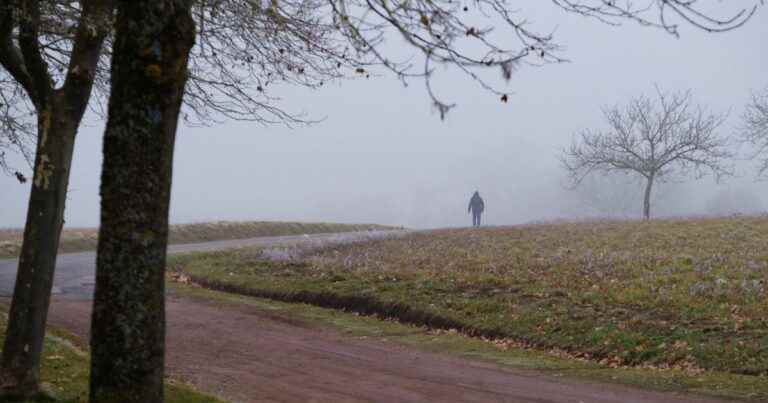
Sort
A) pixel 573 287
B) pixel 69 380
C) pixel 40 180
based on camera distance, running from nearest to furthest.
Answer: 1. pixel 40 180
2. pixel 69 380
3. pixel 573 287

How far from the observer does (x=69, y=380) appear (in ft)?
30.1

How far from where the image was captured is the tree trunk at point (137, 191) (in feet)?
16.6

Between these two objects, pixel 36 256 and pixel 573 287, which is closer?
pixel 36 256

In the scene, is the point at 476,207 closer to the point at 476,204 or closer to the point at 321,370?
the point at 476,204

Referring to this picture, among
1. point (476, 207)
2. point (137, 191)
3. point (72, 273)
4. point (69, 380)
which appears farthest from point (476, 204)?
point (137, 191)

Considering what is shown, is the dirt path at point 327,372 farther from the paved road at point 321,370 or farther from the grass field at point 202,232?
the grass field at point 202,232

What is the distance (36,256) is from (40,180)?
77 centimetres

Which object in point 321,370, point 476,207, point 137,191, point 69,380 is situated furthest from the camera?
point 476,207

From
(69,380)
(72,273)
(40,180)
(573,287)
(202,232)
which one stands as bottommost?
(69,380)

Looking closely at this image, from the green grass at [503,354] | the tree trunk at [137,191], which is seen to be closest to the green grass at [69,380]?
the tree trunk at [137,191]

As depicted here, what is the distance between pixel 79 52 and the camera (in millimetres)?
8391

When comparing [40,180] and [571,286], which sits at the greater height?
[40,180]

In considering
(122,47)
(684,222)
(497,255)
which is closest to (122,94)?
(122,47)

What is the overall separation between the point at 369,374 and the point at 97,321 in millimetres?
6849
